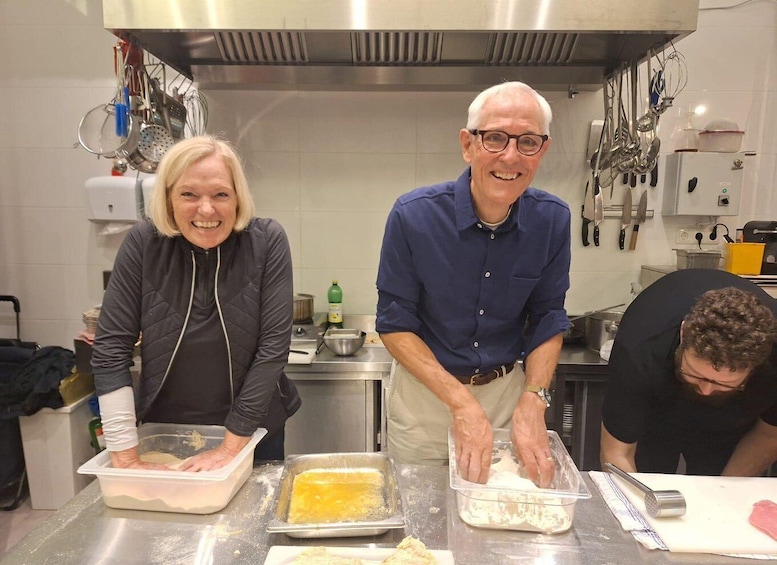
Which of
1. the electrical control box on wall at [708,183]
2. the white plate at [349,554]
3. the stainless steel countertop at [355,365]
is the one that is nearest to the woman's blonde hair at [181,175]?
the white plate at [349,554]

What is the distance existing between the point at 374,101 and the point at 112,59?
4.55ft

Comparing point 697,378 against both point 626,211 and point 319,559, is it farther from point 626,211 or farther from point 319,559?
point 626,211

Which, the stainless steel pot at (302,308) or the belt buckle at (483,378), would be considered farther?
the stainless steel pot at (302,308)

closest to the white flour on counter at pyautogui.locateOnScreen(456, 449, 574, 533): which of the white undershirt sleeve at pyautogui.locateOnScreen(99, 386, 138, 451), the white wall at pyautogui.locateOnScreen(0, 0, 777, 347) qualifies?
the white undershirt sleeve at pyautogui.locateOnScreen(99, 386, 138, 451)

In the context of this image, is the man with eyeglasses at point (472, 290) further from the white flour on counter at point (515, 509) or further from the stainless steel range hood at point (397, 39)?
the stainless steel range hood at point (397, 39)

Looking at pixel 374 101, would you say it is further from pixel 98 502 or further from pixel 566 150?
pixel 98 502

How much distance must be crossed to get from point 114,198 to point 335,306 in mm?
1264

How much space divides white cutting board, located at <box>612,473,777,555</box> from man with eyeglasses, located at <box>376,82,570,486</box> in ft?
1.04

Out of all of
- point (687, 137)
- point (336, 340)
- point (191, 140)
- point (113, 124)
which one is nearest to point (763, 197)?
point (687, 137)

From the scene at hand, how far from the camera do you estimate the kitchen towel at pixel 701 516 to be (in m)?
0.98

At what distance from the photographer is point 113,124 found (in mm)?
2504

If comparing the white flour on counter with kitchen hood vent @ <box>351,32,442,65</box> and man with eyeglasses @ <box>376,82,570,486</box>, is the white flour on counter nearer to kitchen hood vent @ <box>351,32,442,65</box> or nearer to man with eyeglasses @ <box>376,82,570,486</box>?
man with eyeglasses @ <box>376,82,570,486</box>

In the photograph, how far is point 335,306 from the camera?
271cm

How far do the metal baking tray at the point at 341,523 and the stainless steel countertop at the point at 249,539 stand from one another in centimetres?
2
